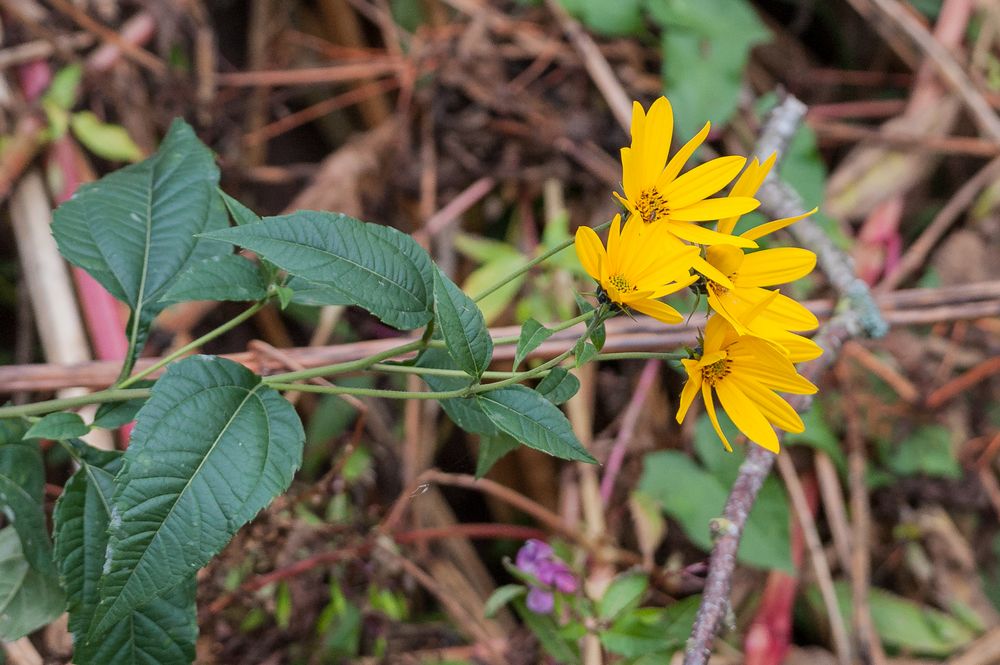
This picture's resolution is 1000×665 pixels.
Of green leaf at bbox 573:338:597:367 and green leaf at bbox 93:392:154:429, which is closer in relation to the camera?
green leaf at bbox 573:338:597:367

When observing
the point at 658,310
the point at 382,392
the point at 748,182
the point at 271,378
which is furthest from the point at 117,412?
the point at 748,182

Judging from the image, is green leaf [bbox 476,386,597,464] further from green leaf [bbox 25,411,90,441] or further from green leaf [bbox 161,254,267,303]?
green leaf [bbox 25,411,90,441]

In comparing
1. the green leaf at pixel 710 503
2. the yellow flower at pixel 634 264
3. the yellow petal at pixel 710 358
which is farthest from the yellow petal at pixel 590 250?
the green leaf at pixel 710 503

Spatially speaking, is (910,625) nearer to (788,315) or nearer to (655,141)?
(788,315)

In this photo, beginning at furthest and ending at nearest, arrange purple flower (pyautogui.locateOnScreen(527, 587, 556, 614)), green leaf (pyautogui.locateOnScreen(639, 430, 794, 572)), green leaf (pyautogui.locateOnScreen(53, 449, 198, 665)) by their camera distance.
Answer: green leaf (pyautogui.locateOnScreen(639, 430, 794, 572))
purple flower (pyautogui.locateOnScreen(527, 587, 556, 614))
green leaf (pyautogui.locateOnScreen(53, 449, 198, 665))

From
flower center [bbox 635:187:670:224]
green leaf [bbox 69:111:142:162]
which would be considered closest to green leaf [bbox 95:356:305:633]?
flower center [bbox 635:187:670:224]

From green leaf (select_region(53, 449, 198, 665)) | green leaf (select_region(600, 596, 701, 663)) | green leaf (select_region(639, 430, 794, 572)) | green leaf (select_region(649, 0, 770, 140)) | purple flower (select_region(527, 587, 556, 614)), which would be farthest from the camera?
green leaf (select_region(649, 0, 770, 140))

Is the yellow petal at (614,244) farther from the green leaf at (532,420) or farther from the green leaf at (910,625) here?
the green leaf at (910,625)
